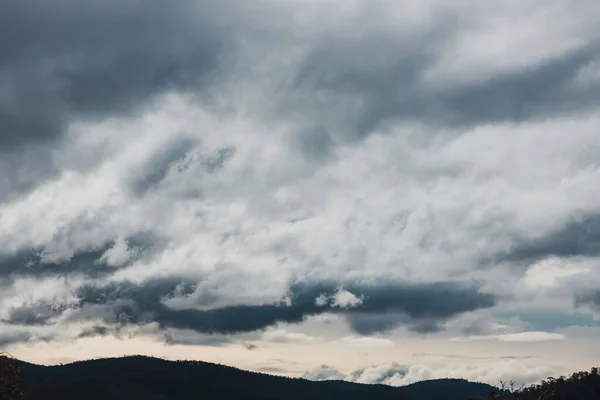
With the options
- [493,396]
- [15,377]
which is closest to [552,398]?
[493,396]

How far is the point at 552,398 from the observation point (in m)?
60.8

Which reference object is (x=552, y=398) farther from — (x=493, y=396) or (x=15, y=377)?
(x=15, y=377)

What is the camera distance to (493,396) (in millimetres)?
57625

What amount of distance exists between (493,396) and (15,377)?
50190 mm

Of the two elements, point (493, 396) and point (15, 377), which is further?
point (15, 377)

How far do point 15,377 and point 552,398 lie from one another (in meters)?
54.8

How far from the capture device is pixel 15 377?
248 feet

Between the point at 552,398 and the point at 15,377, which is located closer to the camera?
the point at 552,398

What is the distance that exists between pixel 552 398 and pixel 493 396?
6.89 meters
